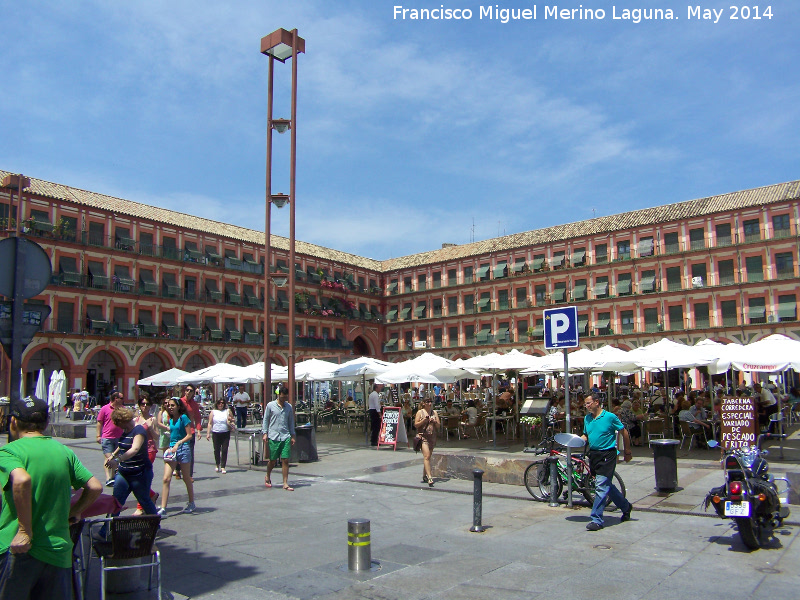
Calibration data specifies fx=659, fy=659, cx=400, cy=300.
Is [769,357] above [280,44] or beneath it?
beneath

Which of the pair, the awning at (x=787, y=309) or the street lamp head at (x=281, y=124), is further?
the awning at (x=787, y=309)

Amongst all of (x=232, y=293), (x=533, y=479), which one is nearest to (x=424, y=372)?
(x=533, y=479)

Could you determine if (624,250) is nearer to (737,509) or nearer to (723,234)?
(723,234)

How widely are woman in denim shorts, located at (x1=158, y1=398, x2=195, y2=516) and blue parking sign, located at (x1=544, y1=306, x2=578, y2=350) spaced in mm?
5502

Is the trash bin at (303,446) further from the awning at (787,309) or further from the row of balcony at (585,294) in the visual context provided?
the row of balcony at (585,294)

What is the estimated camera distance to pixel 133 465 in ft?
24.2

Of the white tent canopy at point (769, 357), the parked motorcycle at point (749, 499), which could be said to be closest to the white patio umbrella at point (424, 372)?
the white tent canopy at point (769, 357)

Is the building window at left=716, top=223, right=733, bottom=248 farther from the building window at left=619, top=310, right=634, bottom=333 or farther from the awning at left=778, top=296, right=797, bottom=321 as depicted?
the building window at left=619, top=310, right=634, bottom=333

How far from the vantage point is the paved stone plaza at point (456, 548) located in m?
5.79

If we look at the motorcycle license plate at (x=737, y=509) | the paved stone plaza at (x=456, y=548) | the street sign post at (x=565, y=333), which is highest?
the street sign post at (x=565, y=333)

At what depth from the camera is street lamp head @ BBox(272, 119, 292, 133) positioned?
15.1 meters

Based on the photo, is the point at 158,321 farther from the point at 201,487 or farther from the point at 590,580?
the point at 590,580

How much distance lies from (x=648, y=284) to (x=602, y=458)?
41145 millimetres

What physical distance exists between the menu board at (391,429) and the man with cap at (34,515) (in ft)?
45.9
